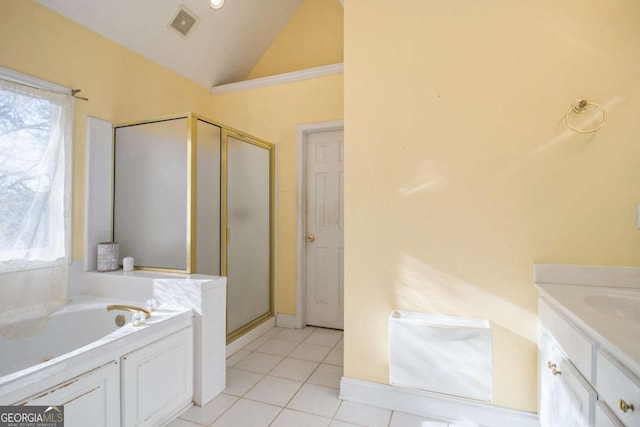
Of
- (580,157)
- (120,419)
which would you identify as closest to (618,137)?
(580,157)

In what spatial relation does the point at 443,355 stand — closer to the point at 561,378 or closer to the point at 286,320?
the point at 561,378

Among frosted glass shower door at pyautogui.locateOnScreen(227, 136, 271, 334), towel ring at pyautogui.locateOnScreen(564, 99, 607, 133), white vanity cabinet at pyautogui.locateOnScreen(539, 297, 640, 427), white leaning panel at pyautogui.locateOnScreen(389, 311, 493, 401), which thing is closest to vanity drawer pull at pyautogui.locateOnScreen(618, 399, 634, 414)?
white vanity cabinet at pyautogui.locateOnScreen(539, 297, 640, 427)

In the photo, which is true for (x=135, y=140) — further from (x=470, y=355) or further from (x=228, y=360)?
(x=470, y=355)

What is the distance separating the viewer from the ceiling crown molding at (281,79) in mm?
2984

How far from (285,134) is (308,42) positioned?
1052mm

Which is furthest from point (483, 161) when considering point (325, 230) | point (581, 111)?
point (325, 230)

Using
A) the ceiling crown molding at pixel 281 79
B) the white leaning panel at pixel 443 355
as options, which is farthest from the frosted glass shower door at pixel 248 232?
the white leaning panel at pixel 443 355

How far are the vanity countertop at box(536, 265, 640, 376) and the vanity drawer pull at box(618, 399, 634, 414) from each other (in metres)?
0.10

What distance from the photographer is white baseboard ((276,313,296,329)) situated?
3.14 m

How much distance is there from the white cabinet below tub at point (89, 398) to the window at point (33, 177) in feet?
3.40

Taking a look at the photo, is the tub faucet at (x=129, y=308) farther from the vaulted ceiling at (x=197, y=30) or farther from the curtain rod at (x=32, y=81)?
the vaulted ceiling at (x=197, y=30)

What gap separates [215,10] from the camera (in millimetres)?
2697

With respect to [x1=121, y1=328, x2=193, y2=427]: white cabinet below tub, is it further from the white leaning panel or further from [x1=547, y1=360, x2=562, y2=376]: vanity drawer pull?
[x1=547, y1=360, x2=562, y2=376]: vanity drawer pull

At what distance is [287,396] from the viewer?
1.95 metres
